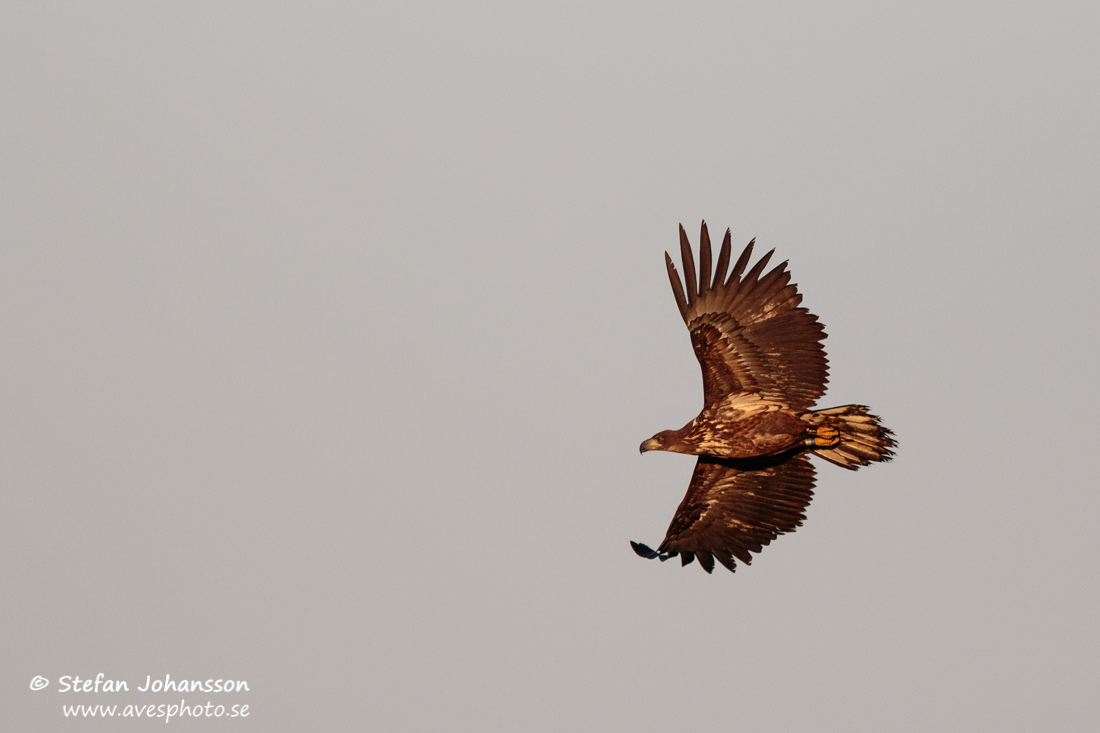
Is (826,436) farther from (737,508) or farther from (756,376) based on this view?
(737,508)

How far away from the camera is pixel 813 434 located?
15.1m

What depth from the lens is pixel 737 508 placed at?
54.5ft

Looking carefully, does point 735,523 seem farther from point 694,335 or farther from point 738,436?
point 694,335

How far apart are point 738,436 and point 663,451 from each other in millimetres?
990

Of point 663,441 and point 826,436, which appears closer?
point 826,436

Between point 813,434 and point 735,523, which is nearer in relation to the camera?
point 813,434

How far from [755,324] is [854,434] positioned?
1660mm

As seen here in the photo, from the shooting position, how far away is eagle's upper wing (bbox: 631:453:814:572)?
16438mm

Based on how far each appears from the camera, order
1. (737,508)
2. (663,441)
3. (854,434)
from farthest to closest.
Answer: (737,508), (663,441), (854,434)

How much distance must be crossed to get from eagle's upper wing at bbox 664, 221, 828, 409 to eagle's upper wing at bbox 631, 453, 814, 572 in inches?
58.5

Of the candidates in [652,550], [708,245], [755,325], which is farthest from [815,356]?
[652,550]

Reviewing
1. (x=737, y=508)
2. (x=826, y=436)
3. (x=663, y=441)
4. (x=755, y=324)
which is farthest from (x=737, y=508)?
(x=755, y=324)

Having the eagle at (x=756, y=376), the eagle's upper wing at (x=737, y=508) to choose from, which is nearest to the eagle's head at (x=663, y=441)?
the eagle at (x=756, y=376)

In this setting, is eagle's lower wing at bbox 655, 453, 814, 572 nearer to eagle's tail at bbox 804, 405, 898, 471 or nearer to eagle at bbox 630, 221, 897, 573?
eagle at bbox 630, 221, 897, 573
